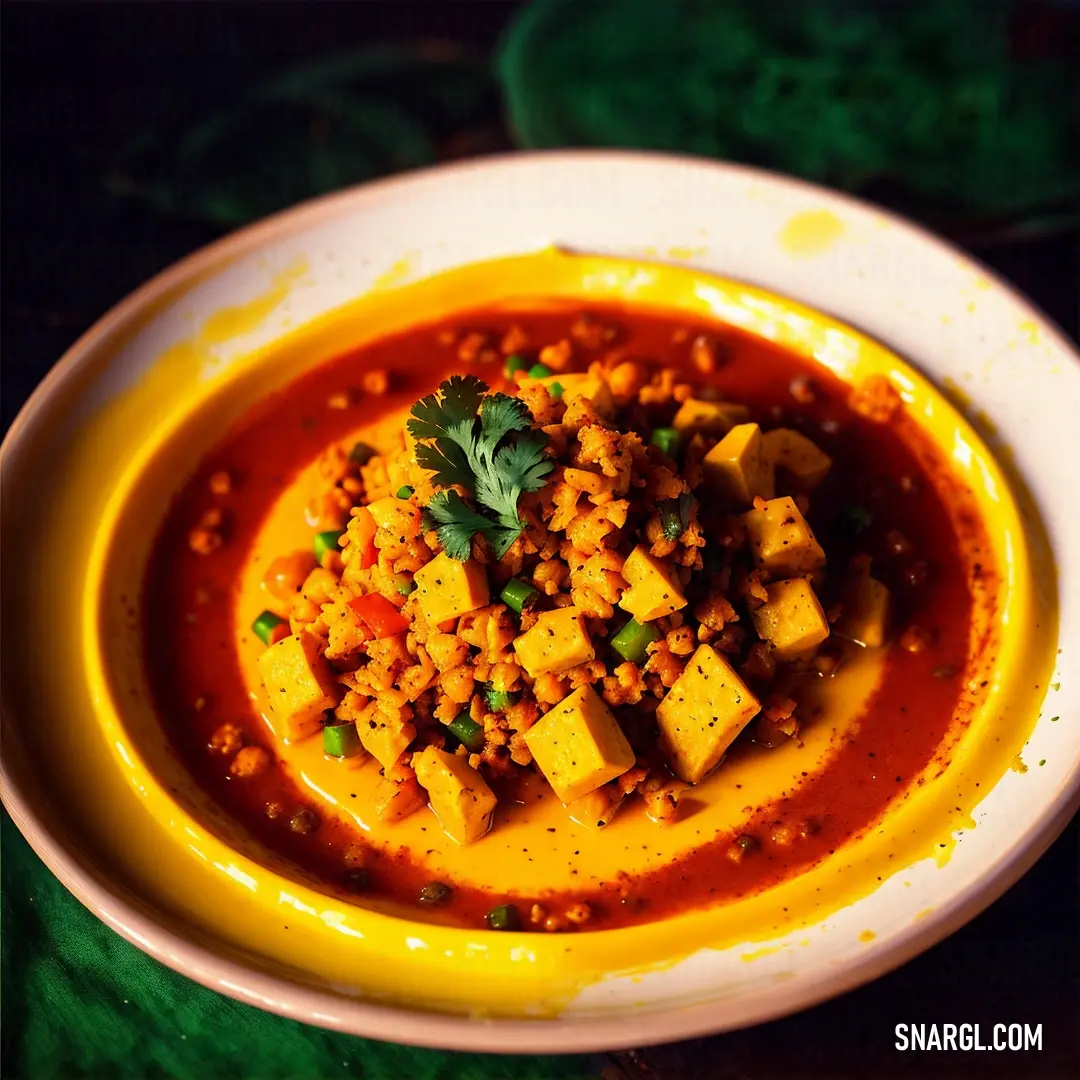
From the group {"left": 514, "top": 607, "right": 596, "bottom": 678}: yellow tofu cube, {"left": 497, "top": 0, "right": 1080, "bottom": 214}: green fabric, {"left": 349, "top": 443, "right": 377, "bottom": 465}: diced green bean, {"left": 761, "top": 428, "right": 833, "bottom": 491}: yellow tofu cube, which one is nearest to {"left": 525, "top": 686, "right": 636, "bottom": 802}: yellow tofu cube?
{"left": 514, "top": 607, "right": 596, "bottom": 678}: yellow tofu cube

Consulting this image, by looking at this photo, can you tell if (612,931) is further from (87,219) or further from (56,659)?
(87,219)

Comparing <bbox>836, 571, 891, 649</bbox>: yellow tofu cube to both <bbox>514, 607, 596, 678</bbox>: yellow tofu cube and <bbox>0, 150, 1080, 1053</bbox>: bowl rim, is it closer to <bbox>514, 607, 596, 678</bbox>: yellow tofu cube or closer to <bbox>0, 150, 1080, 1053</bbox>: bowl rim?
<bbox>0, 150, 1080, 1053</bbox>: bowl rim

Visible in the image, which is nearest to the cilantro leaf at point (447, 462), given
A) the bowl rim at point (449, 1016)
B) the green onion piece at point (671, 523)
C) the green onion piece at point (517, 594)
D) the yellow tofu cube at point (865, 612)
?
the green onion piece at point (517, 594)

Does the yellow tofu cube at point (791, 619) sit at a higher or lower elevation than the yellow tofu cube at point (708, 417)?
lower

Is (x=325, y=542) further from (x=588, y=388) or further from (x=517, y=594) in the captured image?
(x=588, y=388)

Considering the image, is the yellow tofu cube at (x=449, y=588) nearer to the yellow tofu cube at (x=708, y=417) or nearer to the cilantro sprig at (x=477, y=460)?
the cilantro sprig at (x=477, y=460)

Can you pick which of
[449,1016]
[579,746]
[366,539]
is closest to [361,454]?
[366,539]

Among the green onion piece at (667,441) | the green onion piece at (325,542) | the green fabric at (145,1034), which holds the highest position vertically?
the green onion piece at (667,441)
